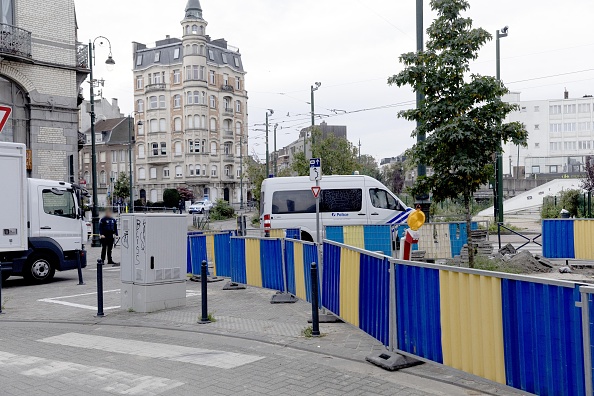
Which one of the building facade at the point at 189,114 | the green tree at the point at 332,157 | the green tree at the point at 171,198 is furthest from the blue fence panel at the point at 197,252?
the building facade at the point at 189,114

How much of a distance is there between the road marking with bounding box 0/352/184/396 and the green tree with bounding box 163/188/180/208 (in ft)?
219

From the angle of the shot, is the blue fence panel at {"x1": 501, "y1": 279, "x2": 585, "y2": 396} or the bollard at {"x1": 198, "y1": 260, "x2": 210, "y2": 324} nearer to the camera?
the blue fence panel at {"x1": 501, "y1": 279, "x2": 585, "y2": 396}

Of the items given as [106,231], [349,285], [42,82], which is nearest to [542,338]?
[349,285]

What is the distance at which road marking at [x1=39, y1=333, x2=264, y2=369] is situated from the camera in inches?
278

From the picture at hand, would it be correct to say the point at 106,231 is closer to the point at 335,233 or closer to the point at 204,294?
the point at 335,233

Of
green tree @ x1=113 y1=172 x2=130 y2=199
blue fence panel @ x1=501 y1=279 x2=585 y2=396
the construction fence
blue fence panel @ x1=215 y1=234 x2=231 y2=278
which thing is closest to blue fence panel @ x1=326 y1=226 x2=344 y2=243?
blue fence panel @ x1=215 y1=234 x2=231 y2=278

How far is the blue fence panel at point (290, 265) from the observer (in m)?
10.4

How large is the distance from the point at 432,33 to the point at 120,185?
65.1 metres

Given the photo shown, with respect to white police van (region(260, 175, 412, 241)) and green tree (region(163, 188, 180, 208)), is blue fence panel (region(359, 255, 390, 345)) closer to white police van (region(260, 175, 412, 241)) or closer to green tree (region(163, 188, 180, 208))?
white police van (region(260, 175, 412, 241))

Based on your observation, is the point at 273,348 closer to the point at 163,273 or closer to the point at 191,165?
the point at 163,273

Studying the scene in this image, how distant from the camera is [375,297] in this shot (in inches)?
269

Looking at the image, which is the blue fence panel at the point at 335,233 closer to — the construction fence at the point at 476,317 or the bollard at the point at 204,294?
the bollard at the point at 204,294

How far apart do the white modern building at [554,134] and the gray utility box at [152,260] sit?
92469 mm

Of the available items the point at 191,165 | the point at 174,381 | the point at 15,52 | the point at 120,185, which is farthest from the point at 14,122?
the point at 191,165
